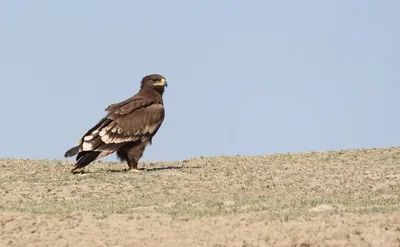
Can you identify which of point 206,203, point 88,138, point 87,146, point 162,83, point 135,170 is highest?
point 162,83

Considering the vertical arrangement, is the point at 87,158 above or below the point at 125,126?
below

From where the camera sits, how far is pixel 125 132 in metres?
21.7

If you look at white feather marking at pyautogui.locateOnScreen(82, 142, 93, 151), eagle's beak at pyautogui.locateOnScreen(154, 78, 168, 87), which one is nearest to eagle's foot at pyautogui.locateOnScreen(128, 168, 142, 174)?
white feather marking at pyautogui.locateOnScreen(82, 142, 93, 151)

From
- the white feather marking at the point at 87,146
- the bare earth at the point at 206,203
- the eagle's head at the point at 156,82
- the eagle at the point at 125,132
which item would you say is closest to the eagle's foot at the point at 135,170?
the eagle at the point at 125,132

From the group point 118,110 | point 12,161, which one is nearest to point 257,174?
point 118,110

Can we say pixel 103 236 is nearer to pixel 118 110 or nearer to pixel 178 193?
pixel 178 193

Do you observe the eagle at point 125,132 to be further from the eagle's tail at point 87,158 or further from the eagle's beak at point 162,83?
the eagle's beak at point 162,83

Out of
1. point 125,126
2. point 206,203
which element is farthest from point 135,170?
point 206,203

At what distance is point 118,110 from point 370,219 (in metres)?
9.71

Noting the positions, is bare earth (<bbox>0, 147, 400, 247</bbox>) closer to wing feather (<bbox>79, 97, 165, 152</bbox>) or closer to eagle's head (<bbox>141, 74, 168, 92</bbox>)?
wing feather (<bbox>79, 97, 165, 152</bbox>)

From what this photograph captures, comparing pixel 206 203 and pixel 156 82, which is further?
pixel 156 82

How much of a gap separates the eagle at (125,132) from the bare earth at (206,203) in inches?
19.8

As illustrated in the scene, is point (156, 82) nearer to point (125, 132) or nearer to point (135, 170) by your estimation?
point (125, 132)

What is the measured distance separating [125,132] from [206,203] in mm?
5561
